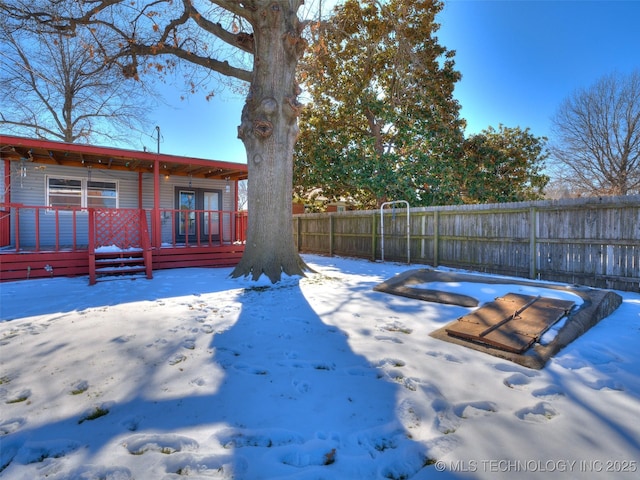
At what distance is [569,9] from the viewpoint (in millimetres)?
10234

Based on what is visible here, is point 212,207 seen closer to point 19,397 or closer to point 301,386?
→ point 19,397

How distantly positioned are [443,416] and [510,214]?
673cm

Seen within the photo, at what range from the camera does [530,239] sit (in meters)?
7.14

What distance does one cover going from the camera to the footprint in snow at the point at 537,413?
2.00 m

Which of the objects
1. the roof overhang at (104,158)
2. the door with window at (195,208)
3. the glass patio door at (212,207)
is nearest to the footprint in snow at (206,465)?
the roof overhang at (104,158)

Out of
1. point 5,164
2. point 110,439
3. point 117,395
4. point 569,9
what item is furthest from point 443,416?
point 569,9

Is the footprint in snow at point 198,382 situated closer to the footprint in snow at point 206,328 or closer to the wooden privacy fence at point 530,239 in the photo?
the footprint in snow at point 206,328

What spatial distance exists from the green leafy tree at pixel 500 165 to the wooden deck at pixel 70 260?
10003mm

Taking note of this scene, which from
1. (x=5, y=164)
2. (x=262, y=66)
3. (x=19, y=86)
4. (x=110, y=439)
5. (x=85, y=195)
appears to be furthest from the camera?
(x=19, y=86)

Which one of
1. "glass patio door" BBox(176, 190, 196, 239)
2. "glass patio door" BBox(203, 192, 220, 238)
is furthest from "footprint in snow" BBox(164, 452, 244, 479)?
"glass patio door" BBox(203, 192, 220, 238)

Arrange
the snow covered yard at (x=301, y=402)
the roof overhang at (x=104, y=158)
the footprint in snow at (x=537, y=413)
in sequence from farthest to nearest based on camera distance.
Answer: the roof overhang at (x=104, y=158) → the footprint in snow at (x=537, y=413) → the snow covered yard at (x=301, y=402)

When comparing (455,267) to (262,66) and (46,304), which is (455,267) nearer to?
(262,66)

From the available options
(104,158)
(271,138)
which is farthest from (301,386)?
(104,158)

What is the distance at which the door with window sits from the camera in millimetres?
10812
